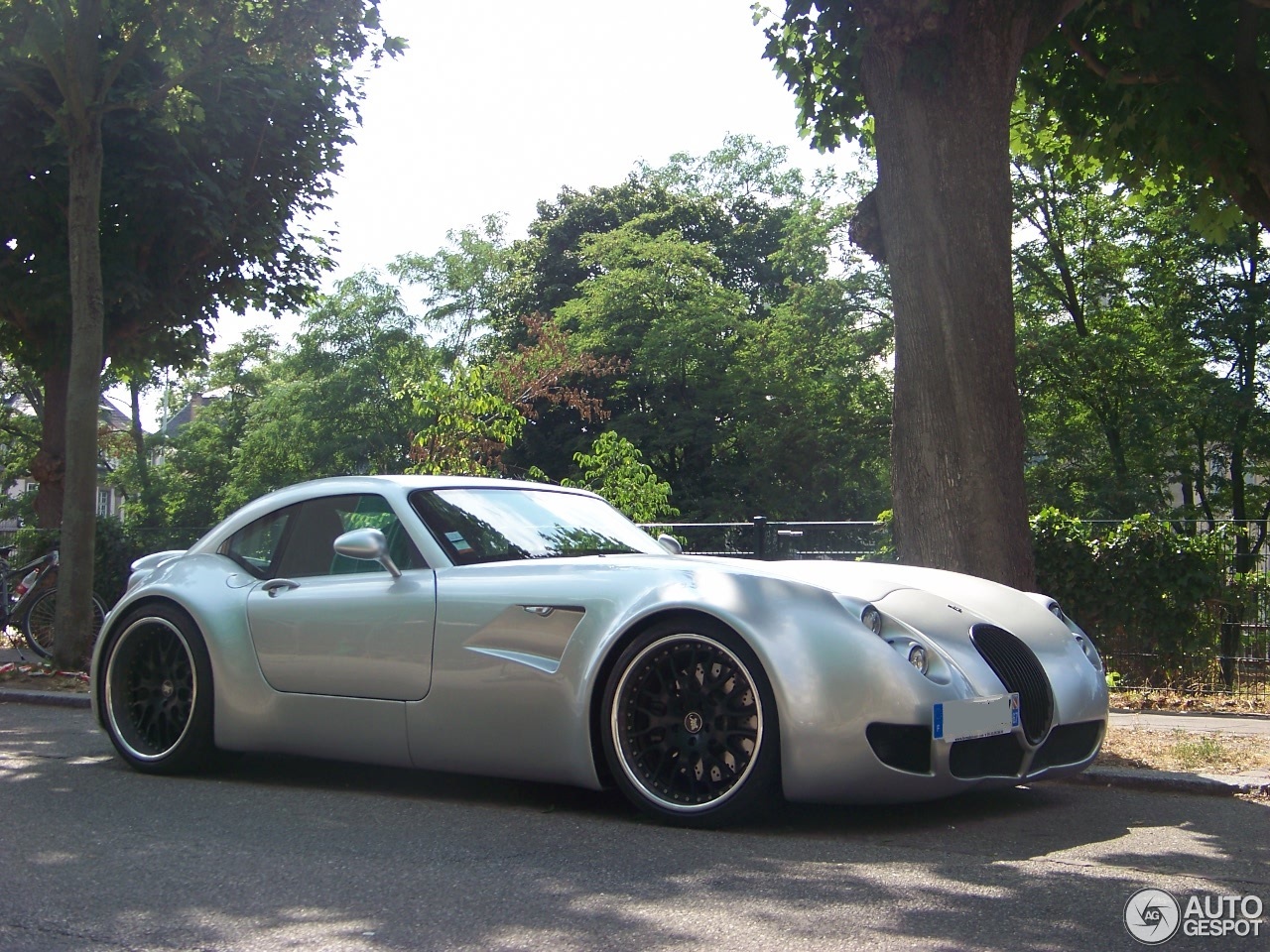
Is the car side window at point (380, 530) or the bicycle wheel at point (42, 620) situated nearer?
the car side window at point (380, 530)

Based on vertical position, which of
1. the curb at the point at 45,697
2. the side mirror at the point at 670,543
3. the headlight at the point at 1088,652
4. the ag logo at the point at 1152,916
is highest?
the side mirror at the point at 670,543

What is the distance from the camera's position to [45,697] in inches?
404

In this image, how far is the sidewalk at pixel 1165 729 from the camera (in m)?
6.03

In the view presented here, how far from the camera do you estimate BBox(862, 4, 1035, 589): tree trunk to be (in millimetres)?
7641

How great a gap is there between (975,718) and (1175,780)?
170cm

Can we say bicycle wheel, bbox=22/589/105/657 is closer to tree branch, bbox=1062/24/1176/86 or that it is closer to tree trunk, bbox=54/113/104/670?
tree trunk, bbox=54/113/104/670

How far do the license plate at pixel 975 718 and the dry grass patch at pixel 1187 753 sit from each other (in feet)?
5.68

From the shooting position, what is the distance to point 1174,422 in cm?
3262

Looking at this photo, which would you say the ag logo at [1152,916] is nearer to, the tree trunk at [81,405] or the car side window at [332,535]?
the car side window at [332,535]

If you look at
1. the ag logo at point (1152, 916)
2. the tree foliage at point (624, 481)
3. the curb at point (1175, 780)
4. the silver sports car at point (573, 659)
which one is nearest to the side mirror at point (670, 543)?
the silver sports car at point (573, 659)

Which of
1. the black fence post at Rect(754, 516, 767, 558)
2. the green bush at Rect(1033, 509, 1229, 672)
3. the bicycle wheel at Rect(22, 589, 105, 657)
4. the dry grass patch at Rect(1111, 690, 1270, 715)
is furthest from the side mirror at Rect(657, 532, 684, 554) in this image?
the bicycle wheel at Rect(22, 589, 105, 657)

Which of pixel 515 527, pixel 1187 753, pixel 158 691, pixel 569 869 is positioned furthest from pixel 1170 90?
pixel 569 869

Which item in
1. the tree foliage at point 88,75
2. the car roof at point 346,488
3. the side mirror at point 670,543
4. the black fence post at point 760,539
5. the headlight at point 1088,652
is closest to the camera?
→ the headlight at point 1088,652

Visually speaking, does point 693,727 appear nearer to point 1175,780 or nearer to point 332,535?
point 332,535
